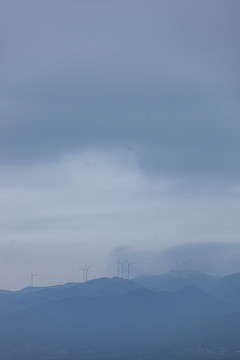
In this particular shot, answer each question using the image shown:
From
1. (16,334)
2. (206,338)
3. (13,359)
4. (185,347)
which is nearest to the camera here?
(13,359)

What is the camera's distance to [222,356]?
152m

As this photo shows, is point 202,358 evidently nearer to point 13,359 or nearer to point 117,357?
point 117,357

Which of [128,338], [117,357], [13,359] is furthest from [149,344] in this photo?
[13,359]

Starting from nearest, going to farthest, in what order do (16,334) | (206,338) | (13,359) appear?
(13,359) < (206,338) < (16,334)

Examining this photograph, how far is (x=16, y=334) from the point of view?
18950 cm

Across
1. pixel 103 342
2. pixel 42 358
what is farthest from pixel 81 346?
pixel 42 358

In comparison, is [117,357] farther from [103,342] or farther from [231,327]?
[231,327]

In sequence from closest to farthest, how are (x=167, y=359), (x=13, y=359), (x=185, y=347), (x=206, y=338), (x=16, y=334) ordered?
(x=167, y=359) → (x=13, y=359) → (x=185, y=347) → (x=206, y=338) → (x=16, y=334)

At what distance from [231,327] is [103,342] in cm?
3783

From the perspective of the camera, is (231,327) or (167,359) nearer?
(167,359)

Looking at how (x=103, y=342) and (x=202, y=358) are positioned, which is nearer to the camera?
(x=202, y=358)

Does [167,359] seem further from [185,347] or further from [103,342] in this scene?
[103,342]

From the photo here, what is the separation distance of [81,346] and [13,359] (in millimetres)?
27752

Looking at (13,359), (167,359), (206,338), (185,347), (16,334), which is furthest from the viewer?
(16,334)
